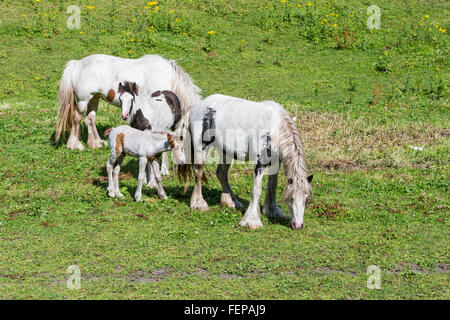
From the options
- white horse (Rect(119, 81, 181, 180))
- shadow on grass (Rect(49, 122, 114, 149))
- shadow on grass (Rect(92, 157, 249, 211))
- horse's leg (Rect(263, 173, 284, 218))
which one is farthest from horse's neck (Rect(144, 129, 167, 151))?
shadow on grass (Rect(49, 122, 114, 149))

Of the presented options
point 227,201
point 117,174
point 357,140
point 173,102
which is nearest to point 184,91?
point 173,102

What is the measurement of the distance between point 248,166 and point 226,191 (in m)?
2.45

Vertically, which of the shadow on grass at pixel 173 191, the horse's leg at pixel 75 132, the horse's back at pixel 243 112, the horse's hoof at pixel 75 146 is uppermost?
the horse's back at pixel 243 112

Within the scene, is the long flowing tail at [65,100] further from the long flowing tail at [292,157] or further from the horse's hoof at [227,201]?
the long flowing tail at [292,157]

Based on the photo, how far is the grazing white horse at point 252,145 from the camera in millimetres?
10125

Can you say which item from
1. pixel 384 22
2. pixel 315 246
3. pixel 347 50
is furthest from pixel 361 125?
pixel 384 22

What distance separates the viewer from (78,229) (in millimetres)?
10430

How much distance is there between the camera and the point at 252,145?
1049 cm

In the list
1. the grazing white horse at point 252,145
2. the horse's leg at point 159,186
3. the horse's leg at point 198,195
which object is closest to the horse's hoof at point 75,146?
the horse's leg at point 159,186

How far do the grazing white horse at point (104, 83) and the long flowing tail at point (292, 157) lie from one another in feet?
12.1

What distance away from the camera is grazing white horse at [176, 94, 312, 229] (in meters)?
10.1

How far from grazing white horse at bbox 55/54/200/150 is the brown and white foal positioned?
6.99ft

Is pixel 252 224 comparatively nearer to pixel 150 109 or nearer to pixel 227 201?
pixel 227 201

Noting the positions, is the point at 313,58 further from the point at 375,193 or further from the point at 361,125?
the point at 375,193
